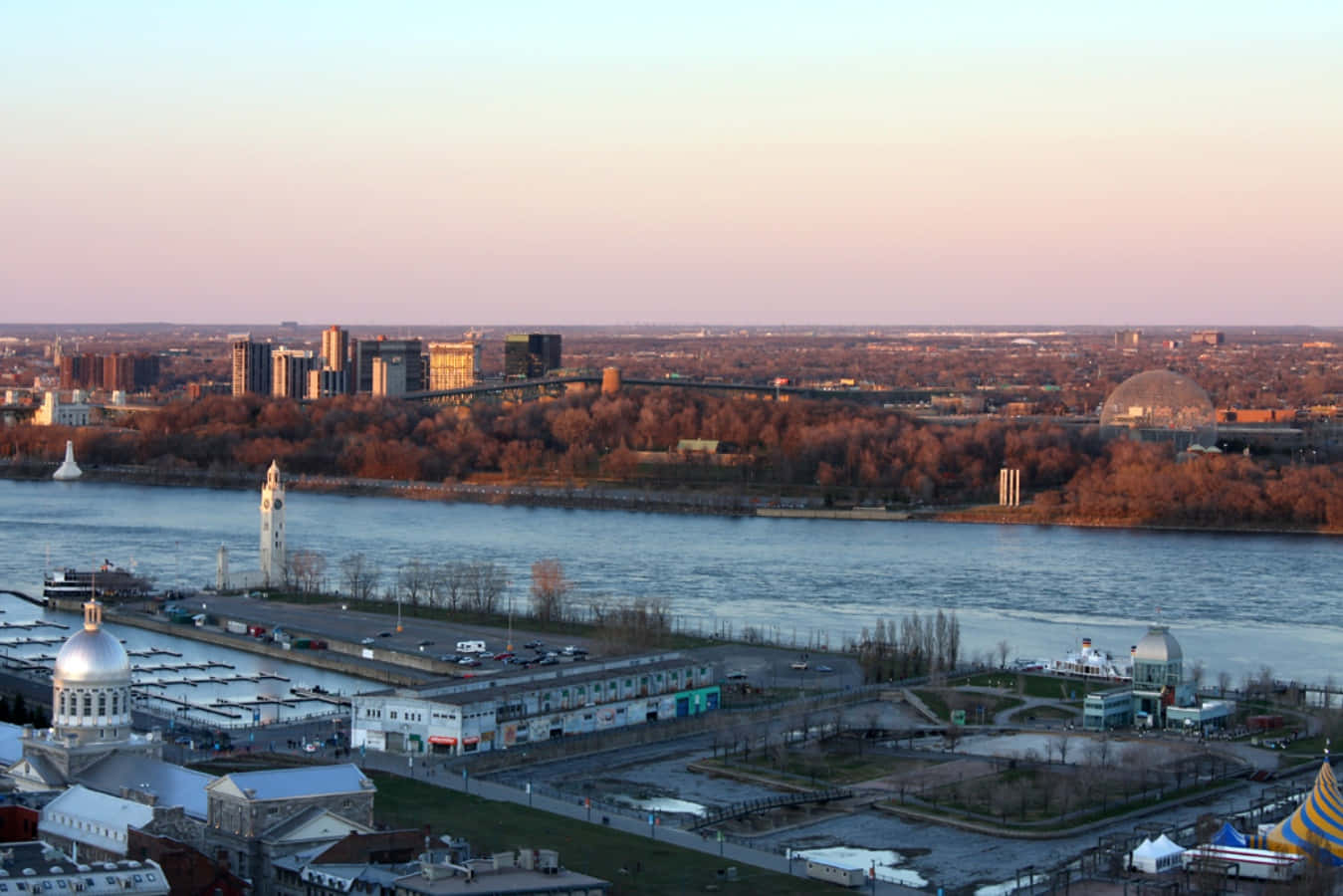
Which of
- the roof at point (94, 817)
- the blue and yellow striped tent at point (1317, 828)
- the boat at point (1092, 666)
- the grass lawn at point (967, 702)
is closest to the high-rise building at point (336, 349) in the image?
the boat at point (1092, 666)

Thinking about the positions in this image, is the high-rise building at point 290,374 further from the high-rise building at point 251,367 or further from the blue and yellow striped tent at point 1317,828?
the blue and yellow striped tent at point 1317,828

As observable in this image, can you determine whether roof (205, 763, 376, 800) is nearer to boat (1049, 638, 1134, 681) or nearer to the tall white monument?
boat (1049, 638, 1134, 681)

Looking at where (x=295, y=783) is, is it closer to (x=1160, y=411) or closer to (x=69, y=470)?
(x=69, y=470)

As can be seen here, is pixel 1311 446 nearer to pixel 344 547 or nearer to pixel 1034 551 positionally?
pixel 1034 551

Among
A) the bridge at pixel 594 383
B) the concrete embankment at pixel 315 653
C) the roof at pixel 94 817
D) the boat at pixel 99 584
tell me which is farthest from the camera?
the bridge at pixel 594 383

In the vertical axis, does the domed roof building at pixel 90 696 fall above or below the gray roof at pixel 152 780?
above

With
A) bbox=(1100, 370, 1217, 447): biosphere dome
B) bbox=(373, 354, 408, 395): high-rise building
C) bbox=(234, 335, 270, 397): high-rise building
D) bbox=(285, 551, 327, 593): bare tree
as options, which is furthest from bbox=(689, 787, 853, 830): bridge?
bbox=(234, 335, 270, 397): high-rise building
